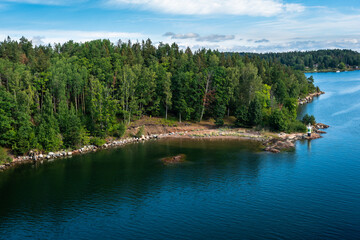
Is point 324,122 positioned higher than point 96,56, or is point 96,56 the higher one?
point 96,56

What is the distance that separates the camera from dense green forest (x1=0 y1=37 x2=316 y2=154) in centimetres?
6034

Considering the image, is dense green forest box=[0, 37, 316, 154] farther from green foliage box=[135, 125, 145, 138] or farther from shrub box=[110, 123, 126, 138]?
green foliage box=[135, 125, 145, 138]

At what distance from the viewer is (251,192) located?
42688mm

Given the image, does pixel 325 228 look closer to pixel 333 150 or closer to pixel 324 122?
pixel 333 150

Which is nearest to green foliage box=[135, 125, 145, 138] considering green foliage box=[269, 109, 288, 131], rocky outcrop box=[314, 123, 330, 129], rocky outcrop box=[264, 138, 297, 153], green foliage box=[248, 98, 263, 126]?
green foliage box=[248, 98, 263, 126]

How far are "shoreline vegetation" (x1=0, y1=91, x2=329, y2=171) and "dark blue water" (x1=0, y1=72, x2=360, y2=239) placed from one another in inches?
140

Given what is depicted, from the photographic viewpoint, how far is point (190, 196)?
41781 millimetres

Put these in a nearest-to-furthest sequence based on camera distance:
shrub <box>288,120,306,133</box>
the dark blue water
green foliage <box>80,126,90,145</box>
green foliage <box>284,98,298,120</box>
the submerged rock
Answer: the dark blue water < the submerged rock < green foliage <box>80,126,90,145</box> < shrub <box>288,120,306,133</box> < green foliage <box>284,98,298,120</box>

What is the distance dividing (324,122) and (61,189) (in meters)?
73.4

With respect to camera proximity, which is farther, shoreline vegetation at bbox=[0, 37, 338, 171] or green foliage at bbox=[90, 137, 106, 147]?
green foliage at bbox=[90, 137, 106, 147]

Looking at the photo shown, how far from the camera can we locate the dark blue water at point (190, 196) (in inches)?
1331

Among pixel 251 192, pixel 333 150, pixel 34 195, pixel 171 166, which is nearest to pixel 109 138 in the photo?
pixel 171 166

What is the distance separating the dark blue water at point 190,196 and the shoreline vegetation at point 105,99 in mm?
8124

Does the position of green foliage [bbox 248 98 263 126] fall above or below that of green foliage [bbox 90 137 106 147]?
above
